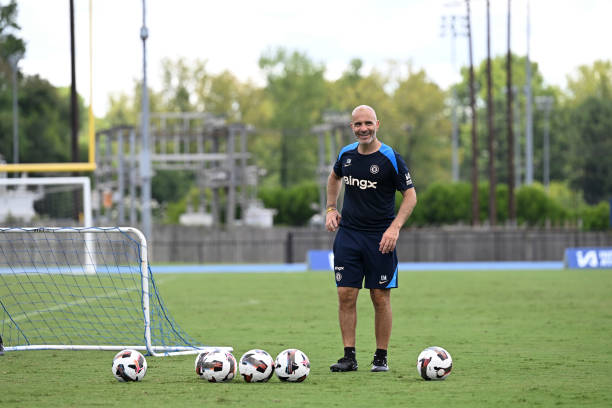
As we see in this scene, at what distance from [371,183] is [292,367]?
1686mm

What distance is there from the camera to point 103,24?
2162cm

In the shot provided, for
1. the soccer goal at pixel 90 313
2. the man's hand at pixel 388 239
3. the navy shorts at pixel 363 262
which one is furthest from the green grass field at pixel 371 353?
the man's hand at pixel 388 239

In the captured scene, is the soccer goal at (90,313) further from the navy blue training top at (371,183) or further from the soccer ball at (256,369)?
the navy blue training top at (371,183)

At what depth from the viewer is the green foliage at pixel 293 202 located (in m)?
61.4

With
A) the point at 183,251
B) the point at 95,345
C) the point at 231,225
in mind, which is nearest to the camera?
the point at 95,345

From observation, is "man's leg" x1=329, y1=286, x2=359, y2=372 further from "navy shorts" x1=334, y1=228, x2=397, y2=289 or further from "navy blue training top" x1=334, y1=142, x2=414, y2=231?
"navy blue training top" x1=334, y1=142, x2=414, y2=231

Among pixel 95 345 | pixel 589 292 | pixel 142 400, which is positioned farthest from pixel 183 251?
pixel 142 400

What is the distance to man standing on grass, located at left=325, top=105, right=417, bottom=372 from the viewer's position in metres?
8.53

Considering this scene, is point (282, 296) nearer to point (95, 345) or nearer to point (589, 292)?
point (589, 292)

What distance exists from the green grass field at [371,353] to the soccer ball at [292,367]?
0.09 meters

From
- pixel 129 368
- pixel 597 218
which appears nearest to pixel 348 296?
pixel 129 368

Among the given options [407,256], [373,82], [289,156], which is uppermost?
[373,82]

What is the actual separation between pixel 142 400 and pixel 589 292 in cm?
1567

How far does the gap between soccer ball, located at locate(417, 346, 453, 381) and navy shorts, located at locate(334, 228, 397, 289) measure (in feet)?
2.55
